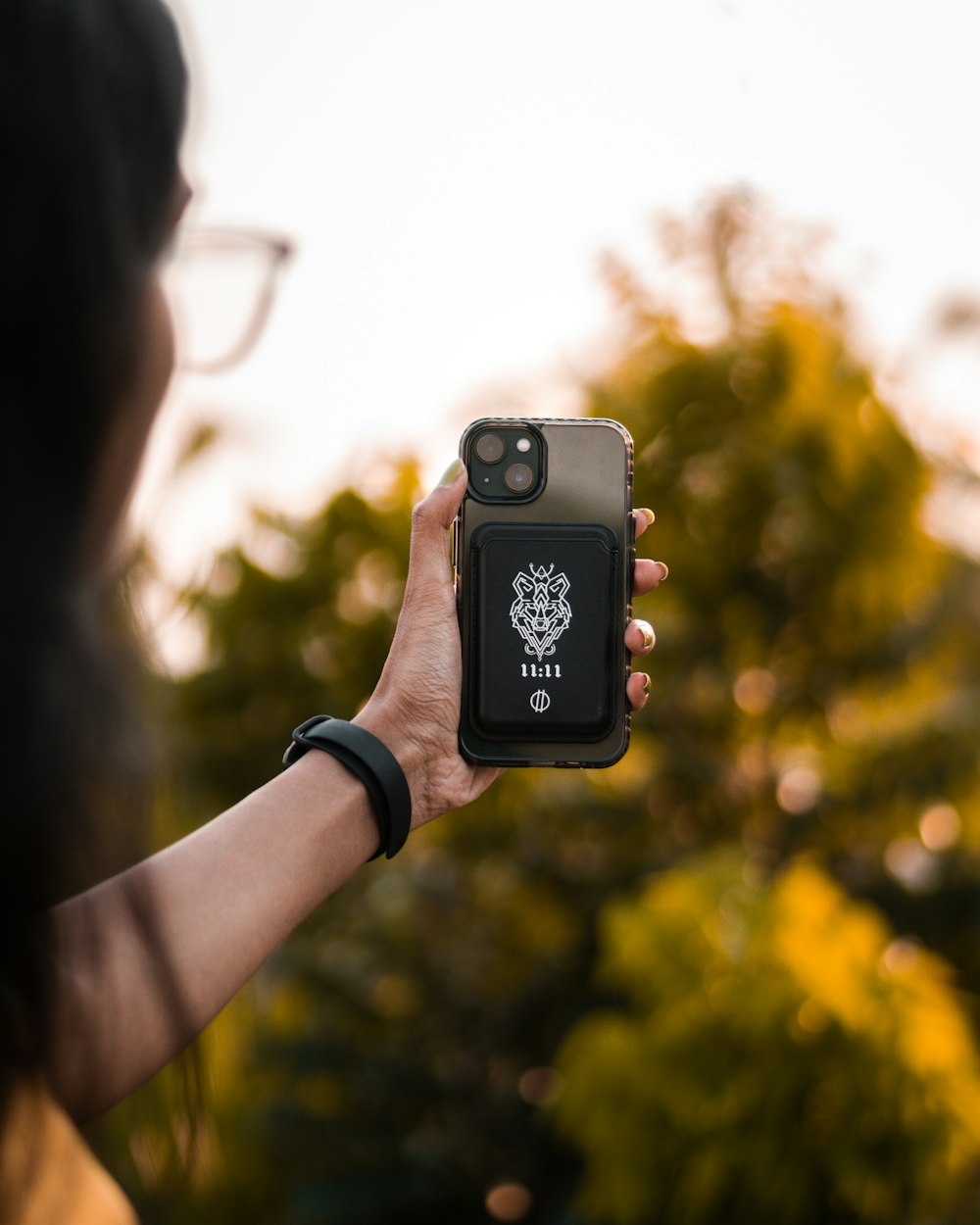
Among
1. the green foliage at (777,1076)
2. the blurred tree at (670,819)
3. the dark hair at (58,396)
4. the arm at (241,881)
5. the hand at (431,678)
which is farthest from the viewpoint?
the blurred tree at (670,819)

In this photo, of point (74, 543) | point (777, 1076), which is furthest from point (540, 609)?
point (777, 1076)

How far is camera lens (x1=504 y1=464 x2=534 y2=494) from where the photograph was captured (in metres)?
0.94

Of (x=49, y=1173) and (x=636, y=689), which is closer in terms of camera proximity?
(x=49, y=1173)

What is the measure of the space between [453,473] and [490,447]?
5 cm

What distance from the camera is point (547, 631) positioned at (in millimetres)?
900

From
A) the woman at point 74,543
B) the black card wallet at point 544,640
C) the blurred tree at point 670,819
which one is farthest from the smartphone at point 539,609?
the blurred tree at point 670,819

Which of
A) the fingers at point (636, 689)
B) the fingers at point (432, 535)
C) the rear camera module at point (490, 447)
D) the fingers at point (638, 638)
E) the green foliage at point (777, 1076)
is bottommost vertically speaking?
the green foliage at point (777, 1076)

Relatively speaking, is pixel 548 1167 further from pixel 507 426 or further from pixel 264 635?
pixel 507 426

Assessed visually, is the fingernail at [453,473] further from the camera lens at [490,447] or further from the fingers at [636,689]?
the fingers at [636,689]

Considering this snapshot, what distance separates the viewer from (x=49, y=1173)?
52 centimetres

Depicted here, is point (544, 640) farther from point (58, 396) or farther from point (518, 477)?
point (58, 396)

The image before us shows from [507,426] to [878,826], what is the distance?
10.2ft

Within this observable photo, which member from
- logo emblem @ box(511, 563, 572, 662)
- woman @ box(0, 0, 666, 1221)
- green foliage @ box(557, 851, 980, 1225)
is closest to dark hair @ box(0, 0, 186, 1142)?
woman @ box(0, 0, 666, 1221)

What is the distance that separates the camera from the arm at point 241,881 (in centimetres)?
60
